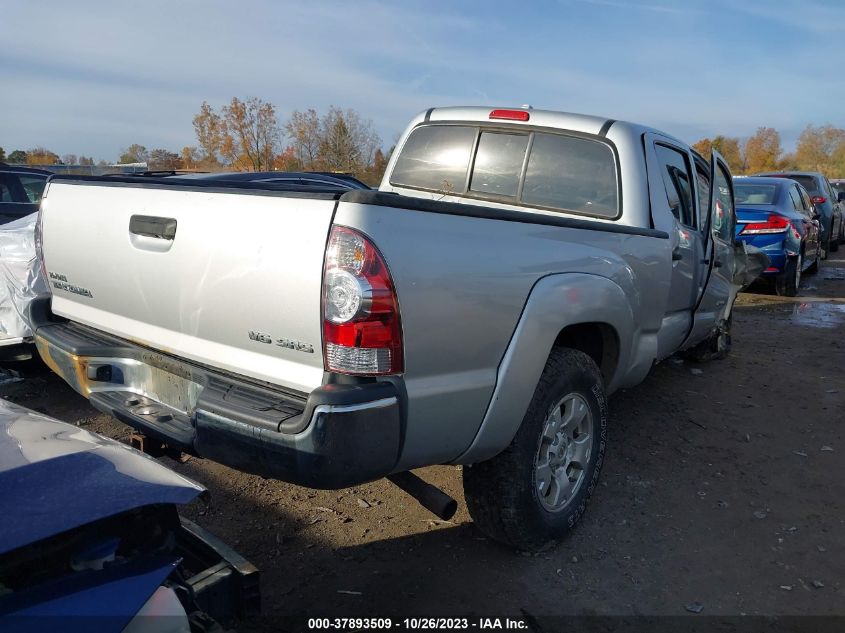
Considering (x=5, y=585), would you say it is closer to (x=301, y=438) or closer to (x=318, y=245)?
(x=301, y=438)

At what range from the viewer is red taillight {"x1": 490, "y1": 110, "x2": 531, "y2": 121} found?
427cm

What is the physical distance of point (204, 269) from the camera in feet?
8.20

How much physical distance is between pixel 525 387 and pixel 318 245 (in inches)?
43.0

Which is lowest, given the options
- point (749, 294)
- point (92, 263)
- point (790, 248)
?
point (749, 294)

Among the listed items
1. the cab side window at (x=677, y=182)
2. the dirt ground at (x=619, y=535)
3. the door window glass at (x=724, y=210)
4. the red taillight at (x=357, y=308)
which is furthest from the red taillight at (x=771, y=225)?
the red taillight at (x=357, y=308)

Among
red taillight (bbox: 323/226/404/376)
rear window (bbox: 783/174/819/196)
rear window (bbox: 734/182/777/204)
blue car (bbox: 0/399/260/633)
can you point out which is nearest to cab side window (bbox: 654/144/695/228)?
red taillight (bbox: 323/226/404/376)

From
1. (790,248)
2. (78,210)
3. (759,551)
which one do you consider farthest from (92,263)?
(790,248)

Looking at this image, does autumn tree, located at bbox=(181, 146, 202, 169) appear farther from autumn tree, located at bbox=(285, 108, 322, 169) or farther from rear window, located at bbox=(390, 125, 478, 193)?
rear window, located at bbox=(390, 125, 478, 193)

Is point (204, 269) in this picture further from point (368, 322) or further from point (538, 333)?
point (538, 333)

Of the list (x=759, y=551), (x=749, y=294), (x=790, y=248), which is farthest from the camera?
(x=749, y=294)

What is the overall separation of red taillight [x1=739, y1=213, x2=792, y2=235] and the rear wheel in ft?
1.81

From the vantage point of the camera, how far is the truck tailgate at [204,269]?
7.40 ft

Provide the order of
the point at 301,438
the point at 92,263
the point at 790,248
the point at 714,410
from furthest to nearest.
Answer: the point at 790,248, the point at 714,410, the point at 92,263, the point at 301,438

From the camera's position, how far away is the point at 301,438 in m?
2.17
